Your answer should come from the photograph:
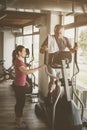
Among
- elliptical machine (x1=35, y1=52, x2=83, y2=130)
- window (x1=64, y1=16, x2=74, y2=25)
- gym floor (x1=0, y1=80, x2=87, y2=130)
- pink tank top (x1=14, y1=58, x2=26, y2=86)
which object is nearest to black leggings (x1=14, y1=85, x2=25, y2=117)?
pink tank top (x1=14, y1=58, x2=26, y2=86)

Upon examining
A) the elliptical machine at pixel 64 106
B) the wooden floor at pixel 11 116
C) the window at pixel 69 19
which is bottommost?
the wooden floor at pixel 11 116

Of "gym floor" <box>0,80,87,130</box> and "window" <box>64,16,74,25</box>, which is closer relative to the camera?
"gym floor" <box>0,80,87,130</box>

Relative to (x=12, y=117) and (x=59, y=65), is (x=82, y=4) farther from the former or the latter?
(x=12, y=117)

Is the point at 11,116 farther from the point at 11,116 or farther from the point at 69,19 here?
the point at 69,19

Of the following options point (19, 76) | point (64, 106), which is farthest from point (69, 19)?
point (64, 106)

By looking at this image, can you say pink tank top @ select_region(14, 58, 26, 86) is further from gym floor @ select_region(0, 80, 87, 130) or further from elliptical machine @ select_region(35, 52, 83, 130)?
gym floor @ select_region(0, 80, 87, 130)

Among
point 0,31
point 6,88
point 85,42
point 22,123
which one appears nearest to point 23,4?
point 85,42

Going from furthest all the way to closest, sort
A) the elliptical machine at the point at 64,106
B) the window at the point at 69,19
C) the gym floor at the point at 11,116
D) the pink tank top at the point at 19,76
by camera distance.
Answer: the window at the point at 69,19
the gym floor at the point at 11,116
the pink tank top at the point at 19,76
the elliptical machine at the point at 64,106

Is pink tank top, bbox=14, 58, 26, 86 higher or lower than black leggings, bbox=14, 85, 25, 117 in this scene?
higher

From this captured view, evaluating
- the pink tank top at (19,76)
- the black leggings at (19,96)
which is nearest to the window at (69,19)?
the pink tank top at (19,76)

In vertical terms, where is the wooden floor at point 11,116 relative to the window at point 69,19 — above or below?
below

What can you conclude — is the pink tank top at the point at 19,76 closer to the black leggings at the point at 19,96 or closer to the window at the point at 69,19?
the black leggings at the point at 19,96

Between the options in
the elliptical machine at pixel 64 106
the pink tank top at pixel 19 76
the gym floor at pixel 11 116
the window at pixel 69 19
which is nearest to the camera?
the elliptical machine at pixel 64 106

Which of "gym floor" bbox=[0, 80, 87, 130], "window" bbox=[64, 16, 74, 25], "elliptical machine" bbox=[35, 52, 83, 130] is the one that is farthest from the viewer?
"window" bbox=[64, 16, 74, 25]
